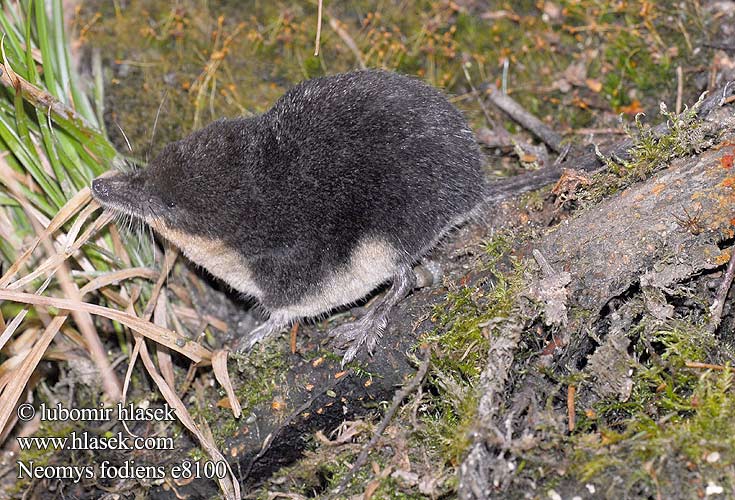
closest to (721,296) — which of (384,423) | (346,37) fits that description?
(384,423)

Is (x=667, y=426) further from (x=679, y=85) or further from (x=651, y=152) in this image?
(x=679, y=85)

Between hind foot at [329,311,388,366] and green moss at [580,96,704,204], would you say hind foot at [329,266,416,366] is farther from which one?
green moss at [580,96,704,204]

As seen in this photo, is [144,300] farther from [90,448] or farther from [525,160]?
[525,160]

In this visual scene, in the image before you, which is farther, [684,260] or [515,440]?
[684,260]

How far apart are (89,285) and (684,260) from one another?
2306 mm

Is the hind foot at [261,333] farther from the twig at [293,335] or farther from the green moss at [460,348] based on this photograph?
the green moss at [460,348]

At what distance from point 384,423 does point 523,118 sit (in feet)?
6.29

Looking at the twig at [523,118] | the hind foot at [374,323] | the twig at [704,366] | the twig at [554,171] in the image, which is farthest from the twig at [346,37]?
the twig at [704,366]

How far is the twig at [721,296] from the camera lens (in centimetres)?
245

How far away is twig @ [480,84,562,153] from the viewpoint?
11.8ft

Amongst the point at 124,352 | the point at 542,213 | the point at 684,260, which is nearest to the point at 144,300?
the point at 124,352

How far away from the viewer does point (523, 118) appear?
12.2 ft

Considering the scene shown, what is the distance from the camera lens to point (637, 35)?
147 inches

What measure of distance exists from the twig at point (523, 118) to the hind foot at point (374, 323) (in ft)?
3.61
